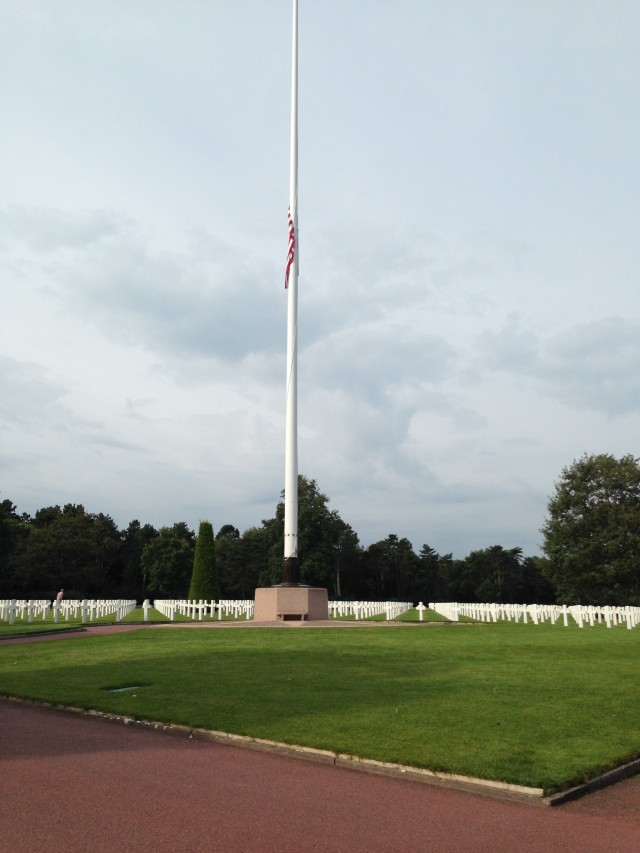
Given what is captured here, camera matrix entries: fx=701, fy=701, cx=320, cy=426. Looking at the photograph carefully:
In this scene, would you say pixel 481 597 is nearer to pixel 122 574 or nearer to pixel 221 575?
pixel 221 575

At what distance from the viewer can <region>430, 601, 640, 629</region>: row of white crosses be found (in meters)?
29.4

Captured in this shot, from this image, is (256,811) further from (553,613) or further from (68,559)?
(68,559)

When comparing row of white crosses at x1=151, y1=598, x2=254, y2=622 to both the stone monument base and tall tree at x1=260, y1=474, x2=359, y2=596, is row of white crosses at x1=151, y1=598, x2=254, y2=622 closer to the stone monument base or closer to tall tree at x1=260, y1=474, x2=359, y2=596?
the stone monument base

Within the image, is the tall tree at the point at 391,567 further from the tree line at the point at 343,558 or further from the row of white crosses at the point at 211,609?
the row of white crosses at the point at 211,609

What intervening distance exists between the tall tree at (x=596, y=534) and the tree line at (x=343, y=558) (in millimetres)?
75

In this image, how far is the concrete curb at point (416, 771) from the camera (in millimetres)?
6207

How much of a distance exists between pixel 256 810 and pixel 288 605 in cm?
2448

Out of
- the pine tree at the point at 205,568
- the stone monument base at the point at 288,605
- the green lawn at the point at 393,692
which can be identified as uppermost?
the pine tree at the point at 205,568

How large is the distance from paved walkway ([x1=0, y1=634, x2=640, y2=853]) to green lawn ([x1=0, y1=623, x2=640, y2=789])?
1.80 ft

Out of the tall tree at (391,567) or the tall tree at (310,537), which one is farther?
the tall tree at (391,567)

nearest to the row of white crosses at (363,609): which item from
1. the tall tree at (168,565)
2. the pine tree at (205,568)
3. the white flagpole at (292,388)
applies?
the white flagpole at (292,388)

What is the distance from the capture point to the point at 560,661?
14820 millimetres

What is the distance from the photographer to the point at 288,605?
98.0ft

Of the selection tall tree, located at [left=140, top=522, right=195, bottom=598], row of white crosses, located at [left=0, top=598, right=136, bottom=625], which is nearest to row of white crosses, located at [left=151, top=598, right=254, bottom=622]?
row of white crosses, located at [left=0, top=598, right=136, bottom=625]
